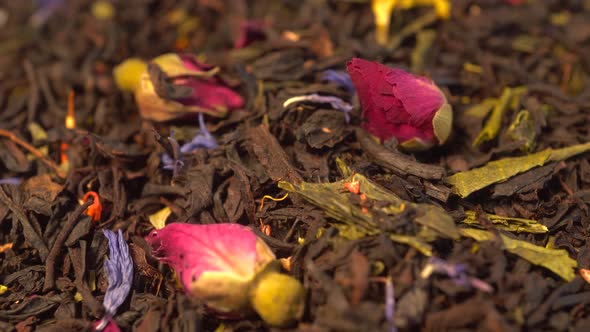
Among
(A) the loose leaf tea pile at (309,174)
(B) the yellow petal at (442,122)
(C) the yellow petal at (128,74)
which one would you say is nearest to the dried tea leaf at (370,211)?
(A) the loose leaf tea pile at (309,174)

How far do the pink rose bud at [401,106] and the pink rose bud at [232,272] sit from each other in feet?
1.46

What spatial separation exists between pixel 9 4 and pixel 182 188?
1358mm

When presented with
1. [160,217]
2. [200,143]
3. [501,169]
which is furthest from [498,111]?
[160,217]

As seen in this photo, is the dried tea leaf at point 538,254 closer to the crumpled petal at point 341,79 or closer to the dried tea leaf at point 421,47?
the crumpled petal at point 341,79

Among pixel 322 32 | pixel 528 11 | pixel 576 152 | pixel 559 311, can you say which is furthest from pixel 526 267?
pixel 528 11

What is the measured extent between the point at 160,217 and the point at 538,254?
896 millimetres

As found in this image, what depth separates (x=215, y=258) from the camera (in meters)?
1.12

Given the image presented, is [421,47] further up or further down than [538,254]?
further up

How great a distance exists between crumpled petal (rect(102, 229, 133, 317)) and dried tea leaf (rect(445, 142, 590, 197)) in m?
0.78

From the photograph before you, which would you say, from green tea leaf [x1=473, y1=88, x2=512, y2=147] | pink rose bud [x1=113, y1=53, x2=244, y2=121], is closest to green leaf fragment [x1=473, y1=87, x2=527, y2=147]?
green tea leaf [x1=473, y1=88, x2=512, y2=147]

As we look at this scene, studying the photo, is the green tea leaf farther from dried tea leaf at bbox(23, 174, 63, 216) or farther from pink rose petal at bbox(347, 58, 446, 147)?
dried tea leaf at bbox(23, 174, 63, 216)

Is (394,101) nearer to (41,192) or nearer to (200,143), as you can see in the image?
(200,143)

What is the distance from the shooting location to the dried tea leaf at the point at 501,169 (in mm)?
1298

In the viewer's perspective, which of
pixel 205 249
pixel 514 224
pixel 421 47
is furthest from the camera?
pixel 421 47
